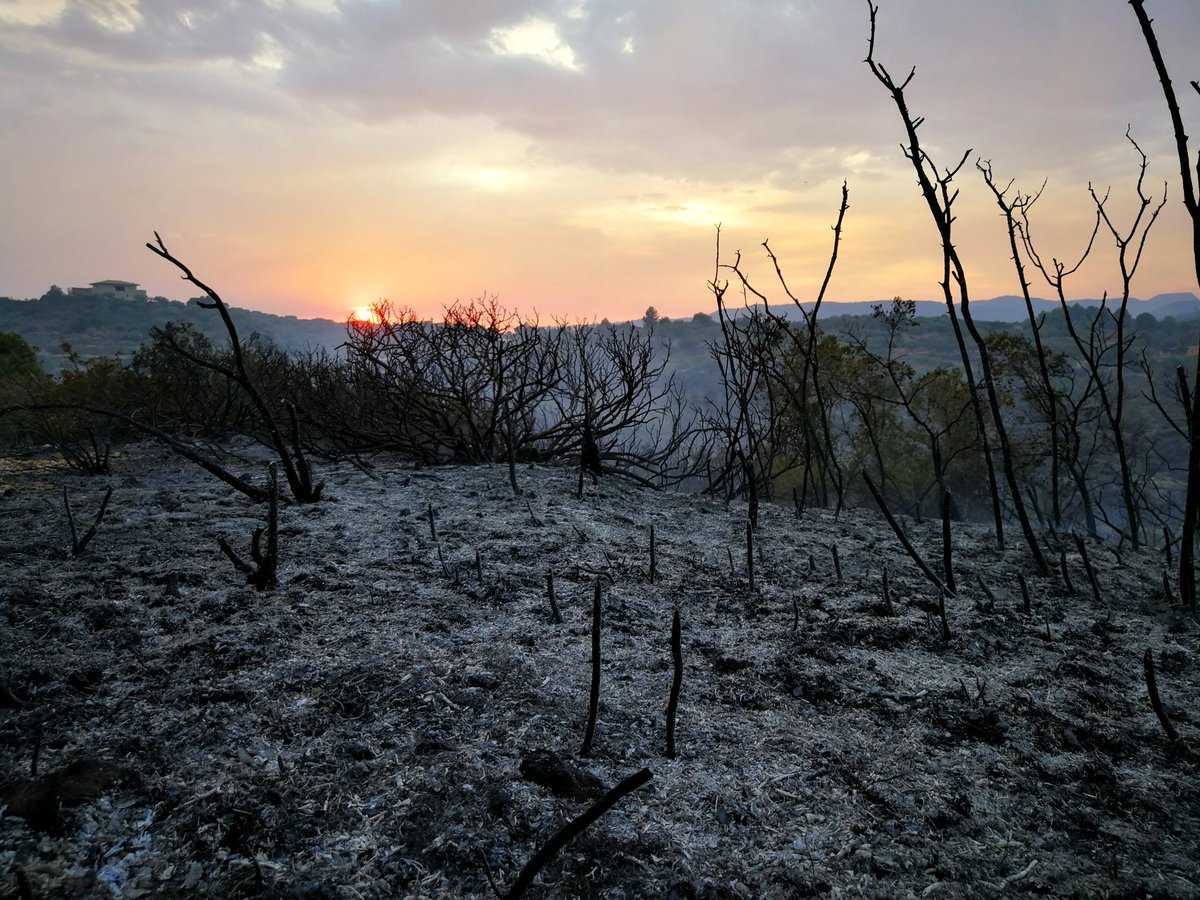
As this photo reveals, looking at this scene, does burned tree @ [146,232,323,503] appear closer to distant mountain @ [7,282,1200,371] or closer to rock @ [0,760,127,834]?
rock @ [0,760,127,834]

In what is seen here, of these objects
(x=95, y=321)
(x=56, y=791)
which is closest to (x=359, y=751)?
(x=56, y=791)

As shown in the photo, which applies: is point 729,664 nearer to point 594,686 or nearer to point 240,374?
point 594,686

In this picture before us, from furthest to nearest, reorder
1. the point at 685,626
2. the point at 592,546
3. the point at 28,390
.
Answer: the point at 28,390
the point at 592,546
the point at 685,626

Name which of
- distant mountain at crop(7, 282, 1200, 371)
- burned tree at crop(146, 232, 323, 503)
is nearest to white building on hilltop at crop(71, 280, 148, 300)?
distant mountain at crop(7, 282, 1200, 371)

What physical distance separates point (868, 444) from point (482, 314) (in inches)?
701

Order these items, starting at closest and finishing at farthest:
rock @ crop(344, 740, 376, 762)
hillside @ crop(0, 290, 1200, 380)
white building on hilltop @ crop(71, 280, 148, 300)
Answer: rock @ crop(344, 740, 376, 762) → hillside @ crop(0, 290, 1200, 380) → white building on hilltop @ crop(71, 280, 148, 300)

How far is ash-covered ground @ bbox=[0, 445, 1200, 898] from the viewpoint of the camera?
65.4 inches

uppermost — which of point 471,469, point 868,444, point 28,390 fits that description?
point 28,390

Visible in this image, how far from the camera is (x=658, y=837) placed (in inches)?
69.9

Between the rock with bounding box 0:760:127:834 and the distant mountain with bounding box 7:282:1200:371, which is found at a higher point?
the distant mountain with bounding box 7:282:1200:371

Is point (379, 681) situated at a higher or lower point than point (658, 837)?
higher

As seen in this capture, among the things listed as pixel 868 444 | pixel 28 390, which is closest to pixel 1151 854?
pixel 28 390

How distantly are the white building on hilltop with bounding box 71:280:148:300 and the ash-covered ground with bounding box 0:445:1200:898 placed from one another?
94.5 m

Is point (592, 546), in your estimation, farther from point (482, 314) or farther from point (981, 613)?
point (482, 314)
